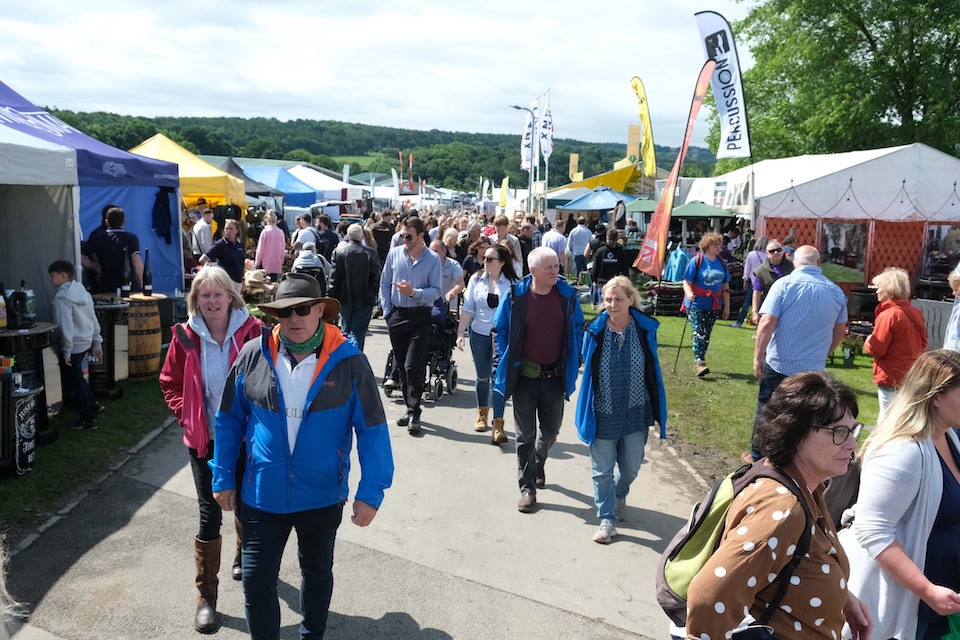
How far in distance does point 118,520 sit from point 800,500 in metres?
4.84

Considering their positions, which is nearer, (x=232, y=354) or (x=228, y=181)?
(x=232, y=354)

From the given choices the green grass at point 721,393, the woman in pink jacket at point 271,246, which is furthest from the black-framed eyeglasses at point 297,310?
the woman in pink jacket at point 271,246

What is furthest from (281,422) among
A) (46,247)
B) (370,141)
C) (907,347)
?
(370,141)

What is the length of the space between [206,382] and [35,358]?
378cm

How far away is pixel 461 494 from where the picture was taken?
6363mm

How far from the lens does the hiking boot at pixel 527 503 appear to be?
602 cm

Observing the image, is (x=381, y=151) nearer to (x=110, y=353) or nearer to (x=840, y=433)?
(x=110, y=353)

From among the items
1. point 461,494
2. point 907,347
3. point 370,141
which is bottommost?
point 461,494

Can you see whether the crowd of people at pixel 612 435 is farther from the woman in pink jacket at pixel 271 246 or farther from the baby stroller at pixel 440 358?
the woman in pink jacket at pixel 271 246

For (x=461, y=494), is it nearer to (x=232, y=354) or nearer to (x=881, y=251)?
(x=232, y=354)

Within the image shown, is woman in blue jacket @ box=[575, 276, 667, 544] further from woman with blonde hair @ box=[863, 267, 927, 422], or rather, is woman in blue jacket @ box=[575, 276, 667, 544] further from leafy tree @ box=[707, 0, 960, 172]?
leafy tree @ box=[707, 0, 960, 172]

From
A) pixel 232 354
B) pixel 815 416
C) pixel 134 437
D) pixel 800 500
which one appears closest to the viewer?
pixel 800 500

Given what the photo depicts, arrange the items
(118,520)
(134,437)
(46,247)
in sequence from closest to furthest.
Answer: (118,520), (134,437), (46,247)

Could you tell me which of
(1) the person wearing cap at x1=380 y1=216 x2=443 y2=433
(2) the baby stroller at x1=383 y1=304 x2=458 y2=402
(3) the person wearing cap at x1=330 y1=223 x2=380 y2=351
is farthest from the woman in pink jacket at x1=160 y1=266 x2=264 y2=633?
(3) the person wearing cap at x1=330 y1=223 x2=380 y2=351
